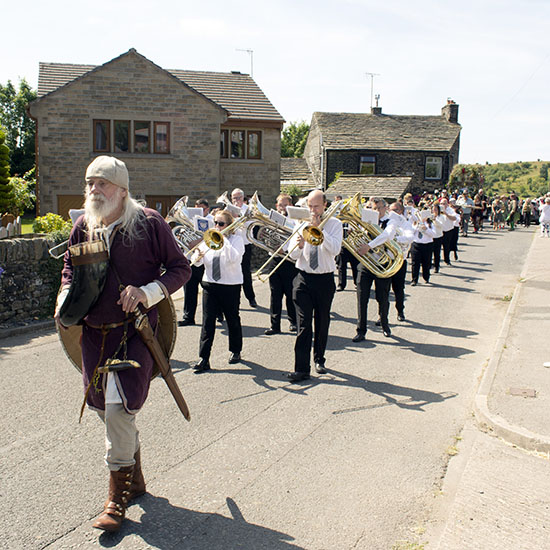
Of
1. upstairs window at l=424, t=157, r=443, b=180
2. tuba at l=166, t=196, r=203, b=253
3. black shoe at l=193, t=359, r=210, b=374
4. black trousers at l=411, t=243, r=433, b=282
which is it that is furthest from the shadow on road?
upstairs window at l=424, t=157, r=443, b=180

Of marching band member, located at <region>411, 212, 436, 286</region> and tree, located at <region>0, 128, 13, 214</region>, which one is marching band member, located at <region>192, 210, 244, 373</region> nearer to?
marching band member, located at <region>411, 212, 436, 286</region>

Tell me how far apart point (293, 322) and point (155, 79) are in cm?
1658

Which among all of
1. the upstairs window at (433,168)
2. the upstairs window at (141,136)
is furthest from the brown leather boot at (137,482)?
the upstairs window at (433,168)

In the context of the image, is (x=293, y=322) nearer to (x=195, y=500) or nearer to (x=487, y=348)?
(x=487, y=348)

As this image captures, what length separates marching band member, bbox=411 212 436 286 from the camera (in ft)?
46.3

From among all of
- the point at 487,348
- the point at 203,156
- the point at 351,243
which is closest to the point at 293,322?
the point at 351,243

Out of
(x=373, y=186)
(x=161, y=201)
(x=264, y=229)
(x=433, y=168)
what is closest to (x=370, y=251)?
(x=264, y=229)

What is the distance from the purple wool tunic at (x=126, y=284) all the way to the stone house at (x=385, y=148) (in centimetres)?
3810

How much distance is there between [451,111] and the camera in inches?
1847

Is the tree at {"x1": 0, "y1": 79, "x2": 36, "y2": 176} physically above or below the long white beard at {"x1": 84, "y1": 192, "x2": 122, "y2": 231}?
above

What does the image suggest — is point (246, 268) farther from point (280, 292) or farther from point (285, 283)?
point (280, 292)

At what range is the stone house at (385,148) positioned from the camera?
42.7 metres

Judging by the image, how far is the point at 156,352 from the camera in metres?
3.89

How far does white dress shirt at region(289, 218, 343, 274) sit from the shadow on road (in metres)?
3.38
